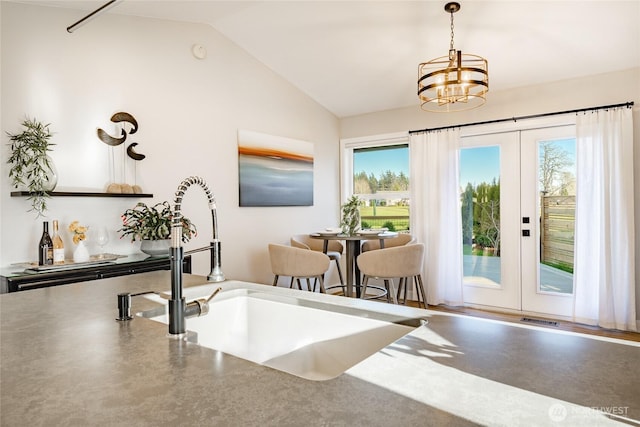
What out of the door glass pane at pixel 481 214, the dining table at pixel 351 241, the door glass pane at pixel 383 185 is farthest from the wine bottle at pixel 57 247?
the door glass pane at pixel 481 214

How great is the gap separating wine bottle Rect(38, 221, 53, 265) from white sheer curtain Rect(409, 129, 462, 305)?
3.67 m

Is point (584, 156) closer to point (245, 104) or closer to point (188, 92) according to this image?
point (245, 104)

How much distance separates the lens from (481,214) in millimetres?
4602

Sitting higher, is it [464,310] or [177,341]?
[177,341]

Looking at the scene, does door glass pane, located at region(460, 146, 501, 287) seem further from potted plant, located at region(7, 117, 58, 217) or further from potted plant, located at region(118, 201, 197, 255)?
potted plant, located at region(7, 117, 58, 217)

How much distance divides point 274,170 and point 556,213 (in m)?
3.03

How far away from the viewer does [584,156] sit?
3863 millimetres

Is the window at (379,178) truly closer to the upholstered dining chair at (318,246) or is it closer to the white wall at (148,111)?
the upholstered dining chair at (318,246)

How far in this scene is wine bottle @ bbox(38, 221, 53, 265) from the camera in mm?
2621

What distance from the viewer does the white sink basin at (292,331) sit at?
4.17 feet

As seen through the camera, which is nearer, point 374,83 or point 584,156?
point 584,156

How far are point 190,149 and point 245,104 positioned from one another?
897 millimetres

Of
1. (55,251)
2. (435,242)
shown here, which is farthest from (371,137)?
(55,251)

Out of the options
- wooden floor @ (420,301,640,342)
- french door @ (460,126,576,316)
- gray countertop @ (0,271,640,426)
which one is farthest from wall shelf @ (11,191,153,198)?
french door @ (460,126,576,316)
